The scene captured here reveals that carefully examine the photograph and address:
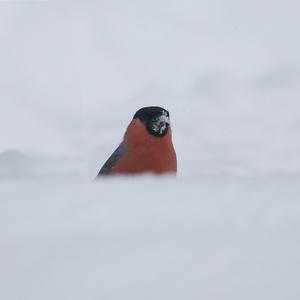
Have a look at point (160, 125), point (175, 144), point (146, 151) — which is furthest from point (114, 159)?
point (175, 144)

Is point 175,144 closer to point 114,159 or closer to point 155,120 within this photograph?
point 155,120

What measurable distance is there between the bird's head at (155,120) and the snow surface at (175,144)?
0.48 meters

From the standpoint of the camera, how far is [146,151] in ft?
10.2

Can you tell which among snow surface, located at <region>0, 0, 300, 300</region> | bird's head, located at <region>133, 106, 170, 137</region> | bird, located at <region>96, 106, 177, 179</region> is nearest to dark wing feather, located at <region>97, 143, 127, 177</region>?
bird, located at <region>96, 106, 177, 179</region>

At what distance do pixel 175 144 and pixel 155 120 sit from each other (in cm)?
183

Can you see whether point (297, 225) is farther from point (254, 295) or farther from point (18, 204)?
point (18, 204)

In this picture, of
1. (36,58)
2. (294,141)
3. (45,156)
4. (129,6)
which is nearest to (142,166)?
(45,156)

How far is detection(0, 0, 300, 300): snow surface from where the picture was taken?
876 millimetres

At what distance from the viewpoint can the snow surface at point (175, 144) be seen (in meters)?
0.88

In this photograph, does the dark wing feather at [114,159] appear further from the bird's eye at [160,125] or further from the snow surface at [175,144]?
the snow surface at [175,144]

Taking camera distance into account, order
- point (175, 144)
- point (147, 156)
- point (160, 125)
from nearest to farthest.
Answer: point (147, 156), point (160, 125), point (175, 144)

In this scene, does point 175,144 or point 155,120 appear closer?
point 155,120

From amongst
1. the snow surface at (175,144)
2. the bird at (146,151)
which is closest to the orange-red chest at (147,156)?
the bird at (146,151)

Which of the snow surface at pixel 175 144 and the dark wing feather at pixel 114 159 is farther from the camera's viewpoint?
the dark wing feather at pixel 114 159
